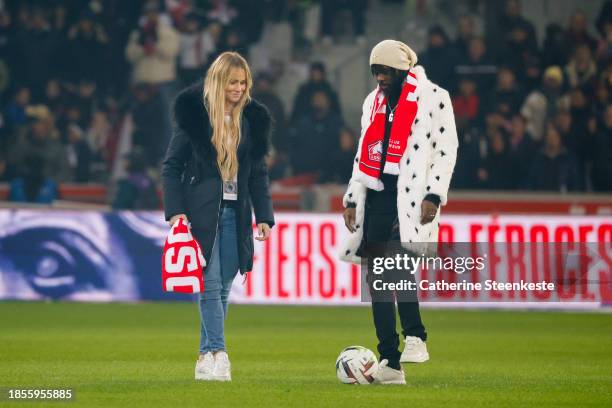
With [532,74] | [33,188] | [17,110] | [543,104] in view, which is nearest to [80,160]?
[17,110]

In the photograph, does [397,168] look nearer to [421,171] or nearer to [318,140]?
[421,171]

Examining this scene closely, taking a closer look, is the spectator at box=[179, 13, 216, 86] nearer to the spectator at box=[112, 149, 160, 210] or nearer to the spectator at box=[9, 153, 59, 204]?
the spectator at box=[112, 149, 160, 210]

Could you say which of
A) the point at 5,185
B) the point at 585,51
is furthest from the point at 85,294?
the point at 585,51

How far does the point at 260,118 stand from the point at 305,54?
15580mm

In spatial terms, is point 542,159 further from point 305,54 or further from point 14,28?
point 14,28

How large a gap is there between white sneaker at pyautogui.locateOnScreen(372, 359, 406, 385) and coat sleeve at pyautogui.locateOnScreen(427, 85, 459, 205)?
3.90 ft

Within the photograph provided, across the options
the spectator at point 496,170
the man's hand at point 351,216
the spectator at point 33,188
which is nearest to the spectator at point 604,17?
the spectator at point 496,170

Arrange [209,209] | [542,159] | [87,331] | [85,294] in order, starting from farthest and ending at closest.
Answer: [542,159], [85,294], [87,331], [209,209]

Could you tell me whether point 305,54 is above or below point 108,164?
above

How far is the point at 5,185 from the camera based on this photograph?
23812mm

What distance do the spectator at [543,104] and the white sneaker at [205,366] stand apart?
13482 millimetres

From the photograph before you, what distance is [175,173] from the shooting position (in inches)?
426

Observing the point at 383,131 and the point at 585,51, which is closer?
the point at 383,131

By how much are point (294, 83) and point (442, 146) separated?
15366mm
